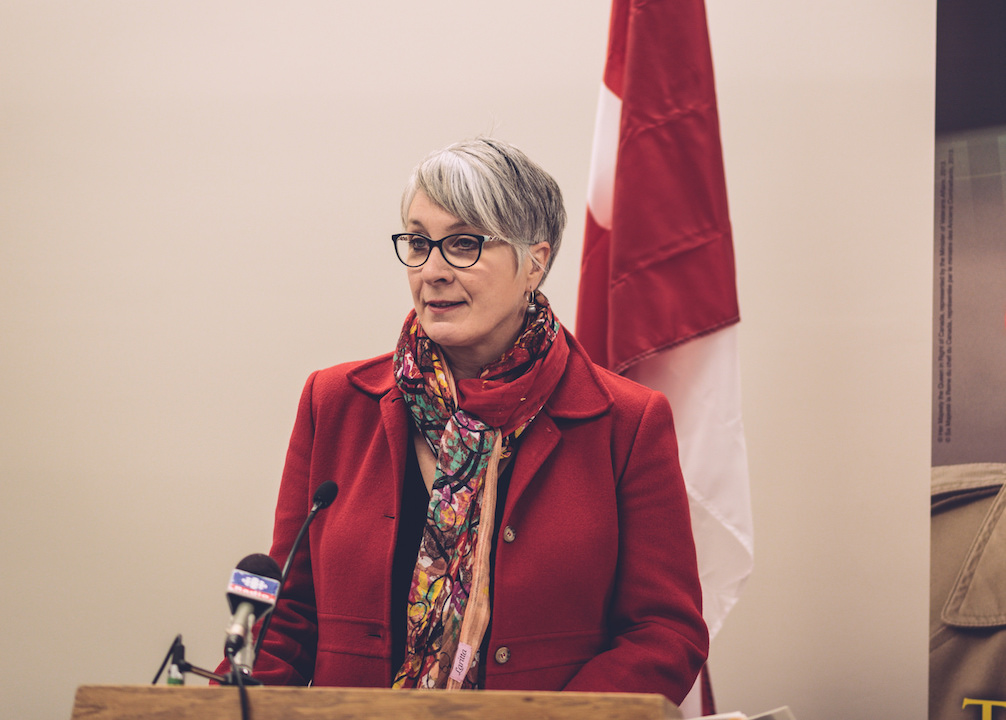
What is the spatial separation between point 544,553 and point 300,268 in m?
1.49

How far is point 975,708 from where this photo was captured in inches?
77.2

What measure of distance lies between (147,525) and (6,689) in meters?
0.70

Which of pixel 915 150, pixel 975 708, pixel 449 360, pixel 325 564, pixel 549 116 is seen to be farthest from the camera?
pixel 549 116

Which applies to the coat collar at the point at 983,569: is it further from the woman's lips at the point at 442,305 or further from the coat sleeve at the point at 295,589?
the coat sleeve at the point at 295,589

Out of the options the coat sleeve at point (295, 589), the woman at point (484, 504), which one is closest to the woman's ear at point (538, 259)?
the woman at point (484, 504)

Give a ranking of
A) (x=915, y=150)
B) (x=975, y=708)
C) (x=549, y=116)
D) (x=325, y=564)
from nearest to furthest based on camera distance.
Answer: (x=325, y=564) → (x=975, y=708) → (x=915, y=150) → (x=549, y=116)

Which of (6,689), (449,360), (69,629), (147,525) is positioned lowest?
(6,689)

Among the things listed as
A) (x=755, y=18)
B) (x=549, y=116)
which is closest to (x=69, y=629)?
(x=549, y=116)

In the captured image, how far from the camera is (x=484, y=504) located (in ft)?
4.28

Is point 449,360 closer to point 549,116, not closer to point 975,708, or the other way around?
point 549,116

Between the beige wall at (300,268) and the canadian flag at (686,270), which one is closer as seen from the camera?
the canadian flag at (686,270)

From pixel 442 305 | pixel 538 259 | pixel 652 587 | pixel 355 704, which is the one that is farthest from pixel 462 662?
pixel 538 259

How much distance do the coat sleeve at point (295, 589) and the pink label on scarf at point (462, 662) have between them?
0.27 metres

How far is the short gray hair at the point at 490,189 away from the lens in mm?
1295
